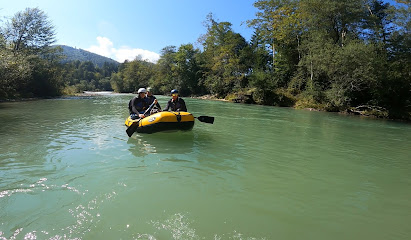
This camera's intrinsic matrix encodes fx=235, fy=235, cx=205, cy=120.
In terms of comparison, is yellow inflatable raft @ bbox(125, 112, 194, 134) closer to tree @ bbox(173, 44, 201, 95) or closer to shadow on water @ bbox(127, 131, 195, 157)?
shadow on water @ bbox(127, 131, 195, 157)

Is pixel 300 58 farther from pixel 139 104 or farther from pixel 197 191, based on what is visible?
pixel 197 191

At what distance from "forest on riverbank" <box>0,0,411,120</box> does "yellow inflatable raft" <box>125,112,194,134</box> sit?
655 inches

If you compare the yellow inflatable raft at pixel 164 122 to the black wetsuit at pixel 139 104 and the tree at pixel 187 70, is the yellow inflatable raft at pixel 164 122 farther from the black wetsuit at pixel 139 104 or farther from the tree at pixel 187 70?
the tree at pixel 187 70

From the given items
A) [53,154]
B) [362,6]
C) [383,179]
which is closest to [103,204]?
[53,154]

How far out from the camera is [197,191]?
12.3 ft

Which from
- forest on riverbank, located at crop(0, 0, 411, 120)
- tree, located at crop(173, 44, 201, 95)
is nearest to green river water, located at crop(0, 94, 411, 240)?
forest on riverbank, located at crop(0, 0, 411, 120)

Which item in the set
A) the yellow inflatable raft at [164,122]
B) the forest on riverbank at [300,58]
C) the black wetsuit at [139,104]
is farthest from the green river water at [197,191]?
the forest on riverbank at [300,58]

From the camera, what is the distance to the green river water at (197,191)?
8.98ft

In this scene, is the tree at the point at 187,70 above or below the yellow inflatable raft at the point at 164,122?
above

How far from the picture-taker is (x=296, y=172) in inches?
186

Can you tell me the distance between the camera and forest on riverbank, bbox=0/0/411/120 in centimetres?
1881

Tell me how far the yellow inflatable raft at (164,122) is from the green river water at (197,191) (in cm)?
45

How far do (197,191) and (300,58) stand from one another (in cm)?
2687

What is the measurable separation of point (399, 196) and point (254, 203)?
2467mm
